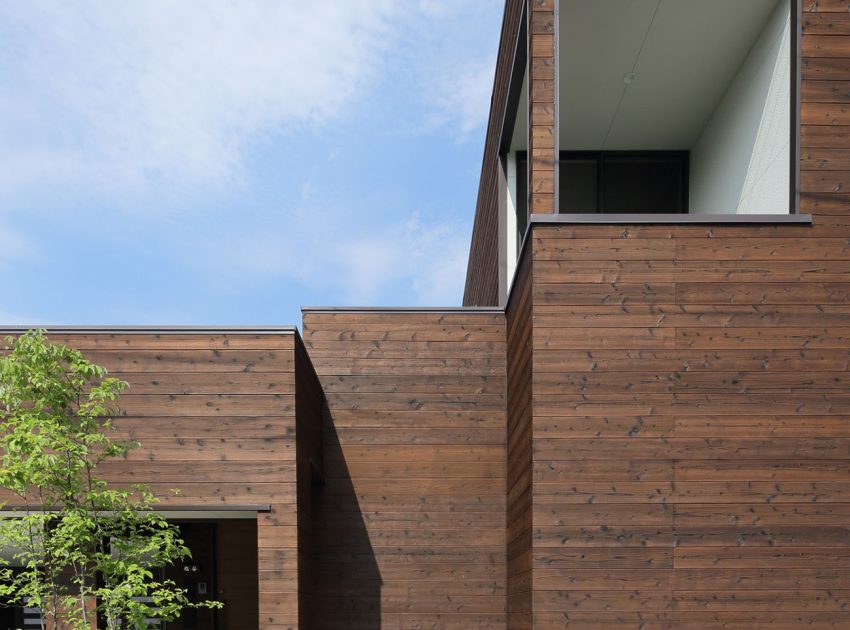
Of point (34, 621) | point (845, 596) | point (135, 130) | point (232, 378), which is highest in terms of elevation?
point (135, 130)

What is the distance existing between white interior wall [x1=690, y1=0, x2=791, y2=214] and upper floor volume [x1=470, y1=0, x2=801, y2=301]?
0.01 m

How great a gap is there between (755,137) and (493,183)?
3.45 m

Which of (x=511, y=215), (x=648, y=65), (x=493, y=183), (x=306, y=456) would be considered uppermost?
(x=648, y=65)

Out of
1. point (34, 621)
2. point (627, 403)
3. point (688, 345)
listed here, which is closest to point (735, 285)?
point (688, 345)

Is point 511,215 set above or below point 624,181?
below

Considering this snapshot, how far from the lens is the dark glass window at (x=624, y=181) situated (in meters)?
8.52

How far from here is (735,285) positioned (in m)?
5.02

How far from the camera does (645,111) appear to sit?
791cm

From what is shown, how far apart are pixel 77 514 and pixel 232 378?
144 cm

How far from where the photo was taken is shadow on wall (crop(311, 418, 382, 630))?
22.8 feet

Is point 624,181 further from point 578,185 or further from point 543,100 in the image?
point 543,100

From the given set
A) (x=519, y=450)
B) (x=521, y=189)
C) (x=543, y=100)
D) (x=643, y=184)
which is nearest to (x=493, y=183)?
(x=521, y=189)

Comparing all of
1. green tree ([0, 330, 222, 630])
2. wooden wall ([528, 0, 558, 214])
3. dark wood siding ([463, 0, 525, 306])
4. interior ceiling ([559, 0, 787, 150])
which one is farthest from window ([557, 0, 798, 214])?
green tree ([0, 330, 222, 630])

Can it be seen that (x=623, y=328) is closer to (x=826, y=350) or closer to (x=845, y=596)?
(x=826, y=350)
